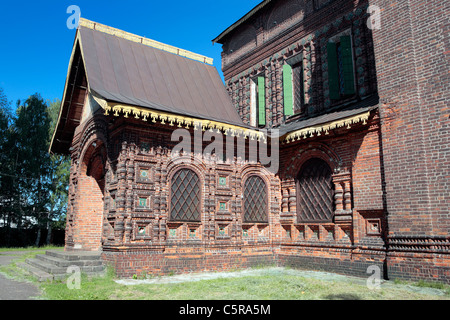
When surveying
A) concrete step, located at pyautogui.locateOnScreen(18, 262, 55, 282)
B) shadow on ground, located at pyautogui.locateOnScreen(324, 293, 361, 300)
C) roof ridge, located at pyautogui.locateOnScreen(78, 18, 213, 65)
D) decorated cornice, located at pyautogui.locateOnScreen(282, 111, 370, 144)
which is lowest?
shadow on ground, located at pyautogui.locateOnScreen(324, 293, 361, 300)

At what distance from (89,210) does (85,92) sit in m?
3.76

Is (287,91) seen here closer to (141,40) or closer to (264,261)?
(141,40)

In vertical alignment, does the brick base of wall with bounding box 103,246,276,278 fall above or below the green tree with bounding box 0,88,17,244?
below

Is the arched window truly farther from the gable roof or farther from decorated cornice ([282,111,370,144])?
the gable roof

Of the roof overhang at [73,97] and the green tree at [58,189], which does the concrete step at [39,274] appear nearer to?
the roof overhang at [73,97]

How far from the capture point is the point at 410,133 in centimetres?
772

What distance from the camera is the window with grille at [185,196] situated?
9.09 metres

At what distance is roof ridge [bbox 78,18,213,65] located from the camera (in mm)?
11047

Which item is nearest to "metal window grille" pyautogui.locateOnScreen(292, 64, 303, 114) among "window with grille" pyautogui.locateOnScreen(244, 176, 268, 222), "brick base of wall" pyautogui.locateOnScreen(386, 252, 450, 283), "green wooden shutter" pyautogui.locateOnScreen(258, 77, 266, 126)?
"green wooden shutter" pyautogui.locateOnScreen(258, 77, 266, 126)

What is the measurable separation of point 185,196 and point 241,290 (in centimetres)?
335

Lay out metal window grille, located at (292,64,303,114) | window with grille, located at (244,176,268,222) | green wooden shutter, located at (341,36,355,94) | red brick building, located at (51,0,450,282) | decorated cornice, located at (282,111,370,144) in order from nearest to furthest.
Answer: red brick building, located at (51,0,450,282)
decorated cornice, located at (282,111,370,144)
green wooden shutter, located at (341,36,355,94)
window with grille, located at (244,176,268,222)
metal window grille, located at (292,64,303,114)

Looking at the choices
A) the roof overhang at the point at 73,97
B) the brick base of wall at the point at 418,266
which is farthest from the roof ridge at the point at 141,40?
the brick base of wall at the point at 418,266
